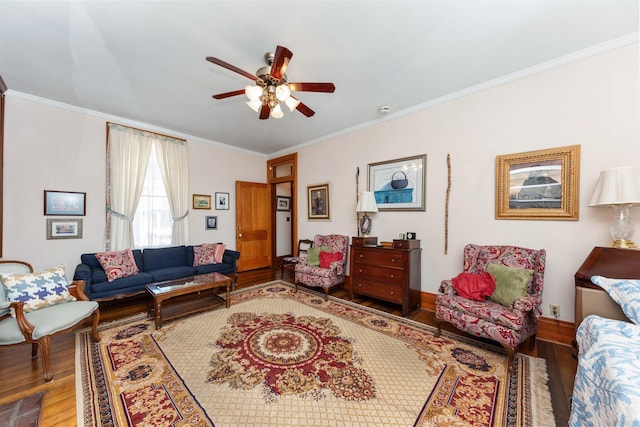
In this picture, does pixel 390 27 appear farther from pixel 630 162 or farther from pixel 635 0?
pixel 630 162

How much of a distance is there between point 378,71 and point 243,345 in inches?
128

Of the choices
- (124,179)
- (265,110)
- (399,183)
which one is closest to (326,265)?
(399,183)

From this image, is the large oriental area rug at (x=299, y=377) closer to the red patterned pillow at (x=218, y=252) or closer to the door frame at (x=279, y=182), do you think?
the red patterned pillow at (x=218, y=252)

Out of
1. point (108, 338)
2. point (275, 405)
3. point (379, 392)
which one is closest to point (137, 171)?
point (108, 338)

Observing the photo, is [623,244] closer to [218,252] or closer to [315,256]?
[315,256]

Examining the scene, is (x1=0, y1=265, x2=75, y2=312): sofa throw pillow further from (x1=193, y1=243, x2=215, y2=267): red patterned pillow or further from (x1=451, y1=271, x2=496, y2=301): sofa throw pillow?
(x1=451, y1=271, x2=496, y2=301): sofa throw pillow

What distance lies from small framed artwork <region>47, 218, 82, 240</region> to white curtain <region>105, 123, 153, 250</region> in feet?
1.18

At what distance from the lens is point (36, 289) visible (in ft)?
7.42

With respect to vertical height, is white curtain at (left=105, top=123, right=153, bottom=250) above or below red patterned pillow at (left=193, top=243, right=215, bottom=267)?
above

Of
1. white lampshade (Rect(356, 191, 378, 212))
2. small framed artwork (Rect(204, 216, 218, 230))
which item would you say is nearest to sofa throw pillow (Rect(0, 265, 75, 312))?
small framed artwork (Rect(204, 216, 218, 230))

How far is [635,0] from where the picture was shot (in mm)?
1826

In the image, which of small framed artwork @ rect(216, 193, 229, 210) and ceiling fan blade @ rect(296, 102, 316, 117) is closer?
ceiling fan blade @ rect(296, 102, 316, 117)

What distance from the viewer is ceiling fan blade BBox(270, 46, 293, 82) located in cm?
180

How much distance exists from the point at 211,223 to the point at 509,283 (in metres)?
5.07
